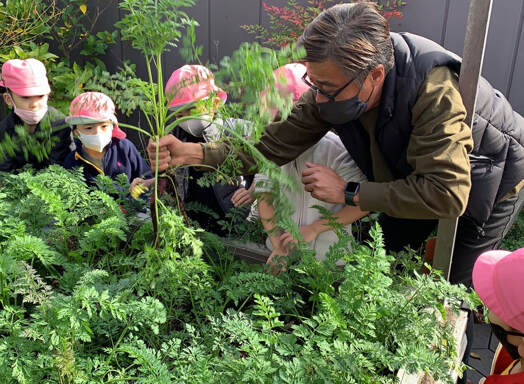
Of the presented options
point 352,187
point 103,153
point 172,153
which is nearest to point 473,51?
point 352,187

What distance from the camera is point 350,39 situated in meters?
1.65

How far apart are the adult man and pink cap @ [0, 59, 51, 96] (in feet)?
5.67

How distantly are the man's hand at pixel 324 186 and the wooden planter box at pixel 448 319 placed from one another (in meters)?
0.39

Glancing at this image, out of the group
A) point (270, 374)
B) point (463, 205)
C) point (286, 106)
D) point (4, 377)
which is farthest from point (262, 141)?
point (4, 377)

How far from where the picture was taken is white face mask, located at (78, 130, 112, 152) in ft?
8.99

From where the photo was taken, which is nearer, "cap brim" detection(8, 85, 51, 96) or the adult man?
the adult man

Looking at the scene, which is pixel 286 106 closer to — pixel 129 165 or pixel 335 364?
pixel 335 364

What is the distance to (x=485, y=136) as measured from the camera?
75.9 inches

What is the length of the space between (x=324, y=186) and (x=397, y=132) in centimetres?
34

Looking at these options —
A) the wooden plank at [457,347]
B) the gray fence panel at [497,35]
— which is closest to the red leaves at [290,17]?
the gray fence panel at [497,35]

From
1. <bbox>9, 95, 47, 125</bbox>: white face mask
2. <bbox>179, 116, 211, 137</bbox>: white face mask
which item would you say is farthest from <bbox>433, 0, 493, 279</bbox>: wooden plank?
<bbox>9, 95, 47, 125</bbox>: white face mask

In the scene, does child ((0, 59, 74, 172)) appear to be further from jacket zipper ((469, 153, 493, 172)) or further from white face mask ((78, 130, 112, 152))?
jacket zipper ((469, 153, 493, 172))

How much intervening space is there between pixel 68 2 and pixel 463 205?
561 centimetres

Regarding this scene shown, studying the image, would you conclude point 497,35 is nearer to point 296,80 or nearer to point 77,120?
point 296,80
